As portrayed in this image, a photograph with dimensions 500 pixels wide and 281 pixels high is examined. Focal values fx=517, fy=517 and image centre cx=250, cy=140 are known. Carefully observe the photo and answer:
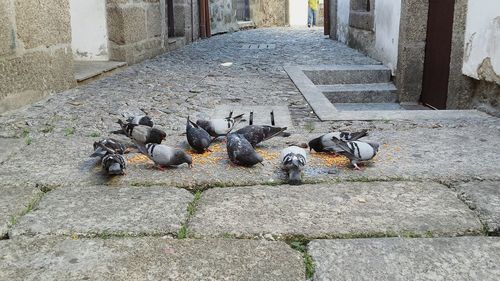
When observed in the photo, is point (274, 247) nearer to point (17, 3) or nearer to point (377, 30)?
point (17, 3)

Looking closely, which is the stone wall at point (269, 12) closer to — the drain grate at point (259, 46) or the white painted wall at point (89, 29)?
the drain grate at point (259, 46)

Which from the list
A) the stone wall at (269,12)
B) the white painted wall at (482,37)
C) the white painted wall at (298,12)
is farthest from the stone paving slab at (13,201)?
the white painted wall at (298,12)

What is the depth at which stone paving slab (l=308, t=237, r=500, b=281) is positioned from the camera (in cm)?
137

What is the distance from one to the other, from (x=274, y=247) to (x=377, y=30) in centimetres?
559

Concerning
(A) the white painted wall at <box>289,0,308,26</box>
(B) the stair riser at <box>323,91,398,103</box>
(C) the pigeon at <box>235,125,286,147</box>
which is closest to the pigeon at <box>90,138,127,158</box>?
(C) the pigeon at <box>235,125,286,147</box>

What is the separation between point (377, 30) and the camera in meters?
6.62

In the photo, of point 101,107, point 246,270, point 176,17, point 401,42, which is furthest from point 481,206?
point 176,17

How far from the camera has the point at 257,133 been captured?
2.60 metres

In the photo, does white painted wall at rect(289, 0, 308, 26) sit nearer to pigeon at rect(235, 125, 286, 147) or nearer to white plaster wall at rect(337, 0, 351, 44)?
white plaster wall at rect(337, 0, 351, 44)

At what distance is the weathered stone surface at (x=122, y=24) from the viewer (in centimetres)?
601

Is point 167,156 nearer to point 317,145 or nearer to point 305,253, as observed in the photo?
point 317,145

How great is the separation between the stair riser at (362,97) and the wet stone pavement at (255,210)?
6.41 feet

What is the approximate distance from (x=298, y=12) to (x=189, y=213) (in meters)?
20.1

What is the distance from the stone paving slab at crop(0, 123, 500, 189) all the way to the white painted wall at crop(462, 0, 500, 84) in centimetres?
97
